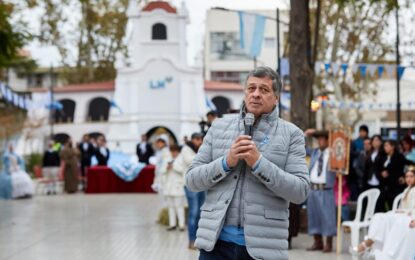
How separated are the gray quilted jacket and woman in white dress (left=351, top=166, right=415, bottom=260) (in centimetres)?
591

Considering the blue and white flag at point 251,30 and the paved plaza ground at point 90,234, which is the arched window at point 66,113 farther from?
the blue and white flag at point 251,30

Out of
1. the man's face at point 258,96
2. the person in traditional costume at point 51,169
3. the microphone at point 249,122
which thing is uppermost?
the man's face at point 258,96

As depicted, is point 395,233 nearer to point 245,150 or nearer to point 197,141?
point 197,141

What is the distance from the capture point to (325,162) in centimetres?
1386

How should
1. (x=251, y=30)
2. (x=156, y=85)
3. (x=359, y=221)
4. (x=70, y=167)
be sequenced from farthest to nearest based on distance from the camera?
(x=156, y=85) → (x=70, y=167) → (x=251, y=30) → (x=359, y=221)

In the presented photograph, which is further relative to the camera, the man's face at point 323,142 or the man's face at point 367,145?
the man's face at point 367,145

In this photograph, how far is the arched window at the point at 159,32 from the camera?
194ft

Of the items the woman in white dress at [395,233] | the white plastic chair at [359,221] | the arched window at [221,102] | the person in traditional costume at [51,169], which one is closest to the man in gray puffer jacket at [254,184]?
the woman in white dress at [395,233]

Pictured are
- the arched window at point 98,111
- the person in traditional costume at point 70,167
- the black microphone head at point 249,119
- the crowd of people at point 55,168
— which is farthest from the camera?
the arched window at point 98,111

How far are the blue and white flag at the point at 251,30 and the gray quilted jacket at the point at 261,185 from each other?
62.5 ft

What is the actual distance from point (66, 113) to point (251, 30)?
150 ft

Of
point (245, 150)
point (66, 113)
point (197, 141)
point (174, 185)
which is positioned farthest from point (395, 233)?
Answer: point (66, 113)

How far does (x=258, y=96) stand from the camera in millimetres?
5141

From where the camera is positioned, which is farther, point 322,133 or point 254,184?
point 322,133
